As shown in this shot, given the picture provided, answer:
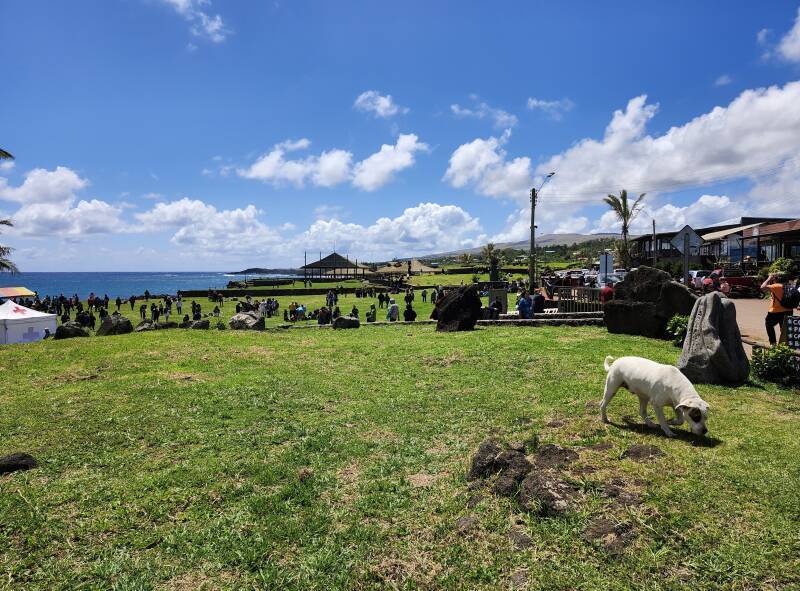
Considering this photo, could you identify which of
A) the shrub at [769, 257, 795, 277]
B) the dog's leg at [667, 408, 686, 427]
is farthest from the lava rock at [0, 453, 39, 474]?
the shrub at [769, 257, 795, 277]

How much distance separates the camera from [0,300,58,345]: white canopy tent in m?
22.1

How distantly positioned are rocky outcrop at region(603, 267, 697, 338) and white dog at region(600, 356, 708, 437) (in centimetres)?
853

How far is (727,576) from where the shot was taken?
4.08 metres

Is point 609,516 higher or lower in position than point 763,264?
lower

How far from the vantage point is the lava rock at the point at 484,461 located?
613 centimetres

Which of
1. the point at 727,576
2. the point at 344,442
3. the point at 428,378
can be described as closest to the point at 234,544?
the point at 344,442

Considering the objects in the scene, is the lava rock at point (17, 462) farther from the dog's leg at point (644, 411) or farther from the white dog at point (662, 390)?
the dog's leg at point (644, 411)

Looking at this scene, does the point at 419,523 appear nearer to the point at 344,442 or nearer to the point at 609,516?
the point at 609,516

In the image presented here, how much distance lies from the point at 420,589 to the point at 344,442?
365 centimetres

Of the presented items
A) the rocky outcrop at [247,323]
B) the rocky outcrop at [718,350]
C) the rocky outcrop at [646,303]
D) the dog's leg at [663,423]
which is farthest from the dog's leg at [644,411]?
the rocky outcrop at [247,323]

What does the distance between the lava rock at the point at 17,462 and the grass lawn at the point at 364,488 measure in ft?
0.62

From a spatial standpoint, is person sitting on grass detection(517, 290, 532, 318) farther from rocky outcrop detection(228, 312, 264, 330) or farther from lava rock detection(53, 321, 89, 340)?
lava rock detection(53, 321, 89, 340)

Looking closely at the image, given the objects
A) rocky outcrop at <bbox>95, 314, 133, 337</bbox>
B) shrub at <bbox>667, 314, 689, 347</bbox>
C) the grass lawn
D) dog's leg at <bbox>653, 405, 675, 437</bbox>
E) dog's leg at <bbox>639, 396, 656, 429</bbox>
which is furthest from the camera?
rocky outcrop at <bbox>95, 314, 133, 337</bbox>

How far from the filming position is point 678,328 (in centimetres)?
1334
